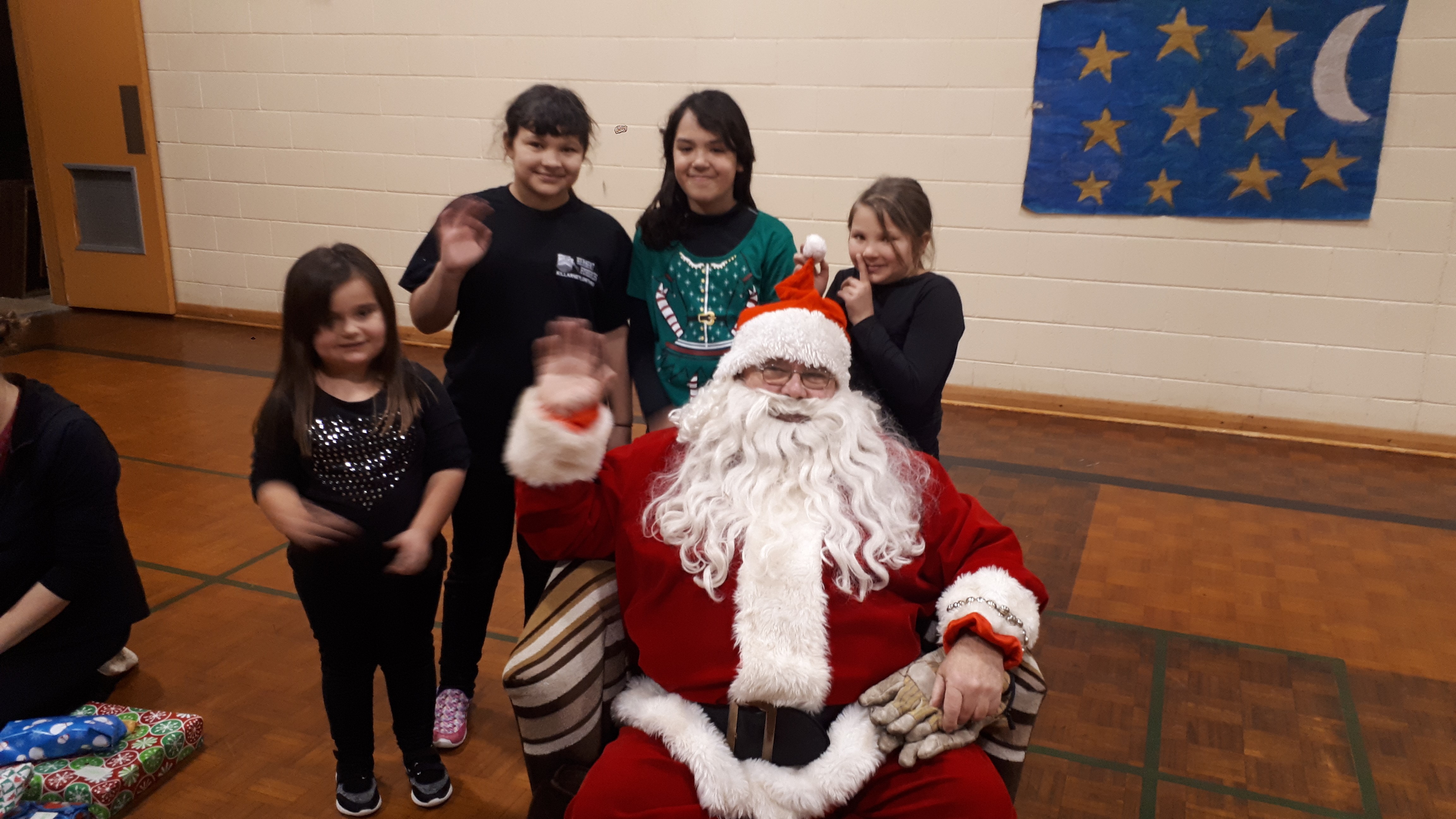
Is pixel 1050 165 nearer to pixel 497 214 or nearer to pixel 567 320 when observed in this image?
pixel 497 214

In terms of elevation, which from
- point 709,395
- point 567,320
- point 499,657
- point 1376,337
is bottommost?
point 499,657

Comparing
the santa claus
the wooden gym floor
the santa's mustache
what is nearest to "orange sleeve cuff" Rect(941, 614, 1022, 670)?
the santa claus

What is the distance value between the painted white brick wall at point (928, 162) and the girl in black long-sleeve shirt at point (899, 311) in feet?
8.84

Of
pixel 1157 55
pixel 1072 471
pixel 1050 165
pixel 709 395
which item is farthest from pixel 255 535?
pixel 1157 55

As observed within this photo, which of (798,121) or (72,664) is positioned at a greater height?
(798,121)

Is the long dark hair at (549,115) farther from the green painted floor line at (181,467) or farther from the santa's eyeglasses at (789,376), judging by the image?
the green painted floor line at (181,467)

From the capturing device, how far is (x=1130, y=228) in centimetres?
436

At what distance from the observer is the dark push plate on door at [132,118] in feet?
19.4

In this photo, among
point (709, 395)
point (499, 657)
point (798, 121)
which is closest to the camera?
point (709, 395)

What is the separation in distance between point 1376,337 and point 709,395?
12.1 ft

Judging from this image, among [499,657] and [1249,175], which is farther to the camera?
[1249,175]

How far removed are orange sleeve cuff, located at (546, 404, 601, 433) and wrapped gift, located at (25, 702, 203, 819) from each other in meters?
1.18

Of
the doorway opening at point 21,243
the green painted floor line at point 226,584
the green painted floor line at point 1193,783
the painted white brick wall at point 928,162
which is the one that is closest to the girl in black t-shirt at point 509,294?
the green painted floor line at point 226,584

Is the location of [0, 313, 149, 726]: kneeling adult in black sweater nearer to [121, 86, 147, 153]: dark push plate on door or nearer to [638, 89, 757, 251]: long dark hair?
[638, 89, 757, 251]: long dark hair
